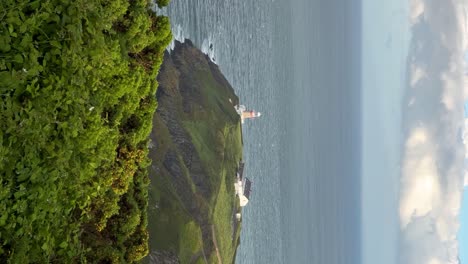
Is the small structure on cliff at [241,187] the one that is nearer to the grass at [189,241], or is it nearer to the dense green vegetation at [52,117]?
Answer: the grass at [189,241]

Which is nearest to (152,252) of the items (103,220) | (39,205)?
(103,220)

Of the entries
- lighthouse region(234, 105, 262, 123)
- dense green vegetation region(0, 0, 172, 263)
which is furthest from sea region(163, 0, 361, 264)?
dense green vegetation region(0, 0, 172, 263)

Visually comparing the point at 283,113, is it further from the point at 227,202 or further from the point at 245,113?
the point at 227,202

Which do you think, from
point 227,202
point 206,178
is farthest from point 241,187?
point 206,178

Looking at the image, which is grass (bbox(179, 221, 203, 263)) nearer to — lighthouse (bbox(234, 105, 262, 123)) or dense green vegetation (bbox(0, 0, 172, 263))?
dense green vegetation (bbox(0, 0, 172, 263))

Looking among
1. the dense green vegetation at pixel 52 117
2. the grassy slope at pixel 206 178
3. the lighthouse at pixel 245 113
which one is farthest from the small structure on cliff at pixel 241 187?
the dense green vegetation at pixel 52 117

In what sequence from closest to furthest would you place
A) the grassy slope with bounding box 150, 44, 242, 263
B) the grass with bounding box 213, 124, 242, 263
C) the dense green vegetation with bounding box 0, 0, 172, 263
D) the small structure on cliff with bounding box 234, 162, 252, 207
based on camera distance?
the dense green vegetation with bounding box 0, 0, 172, 263
the grassy slope with bounding box 150, 44, 242, 263
the grass with bounding box 213, 124, 242, 263
the small structure on cliff with bounding box 234, 162, 252, 207

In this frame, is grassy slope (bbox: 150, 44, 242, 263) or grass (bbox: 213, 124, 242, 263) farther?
grass (bbox: 213, 124, 242, 263)
